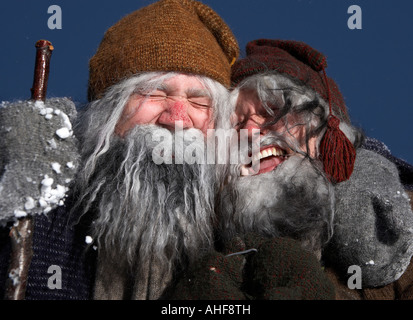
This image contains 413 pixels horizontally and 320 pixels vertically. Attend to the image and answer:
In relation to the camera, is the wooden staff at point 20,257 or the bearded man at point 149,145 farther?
the bearded man at point 149,145

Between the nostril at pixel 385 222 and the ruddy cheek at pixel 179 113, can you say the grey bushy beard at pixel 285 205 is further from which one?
the ruddy cheek at pixel 179 113

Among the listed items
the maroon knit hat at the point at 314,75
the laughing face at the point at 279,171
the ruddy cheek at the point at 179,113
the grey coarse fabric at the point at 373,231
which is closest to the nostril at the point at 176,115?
the ruddy cheek at the point at 179,113

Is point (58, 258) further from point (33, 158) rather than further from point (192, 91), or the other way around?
point (192, 91)

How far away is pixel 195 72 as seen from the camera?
1.61 meters

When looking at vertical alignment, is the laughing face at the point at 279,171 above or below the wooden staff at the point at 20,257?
above

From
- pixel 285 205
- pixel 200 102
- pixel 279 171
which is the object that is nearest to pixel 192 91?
pixel 200 102

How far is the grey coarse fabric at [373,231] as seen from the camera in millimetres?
1430

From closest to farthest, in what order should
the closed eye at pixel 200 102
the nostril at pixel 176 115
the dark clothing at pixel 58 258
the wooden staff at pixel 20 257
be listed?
the wooden staff at pixel 20 257 → the dark clothing at pixel 58 258 → the nostril at pixel 176 115 → the closed eye at pixel 200 102

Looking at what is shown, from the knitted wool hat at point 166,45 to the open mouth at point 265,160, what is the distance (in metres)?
0.34

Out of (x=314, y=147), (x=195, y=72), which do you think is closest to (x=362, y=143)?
(x=314, y=147)

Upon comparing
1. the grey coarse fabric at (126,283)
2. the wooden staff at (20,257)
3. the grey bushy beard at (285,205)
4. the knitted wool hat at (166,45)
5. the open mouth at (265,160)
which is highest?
the knitted wool hat at (166,45)

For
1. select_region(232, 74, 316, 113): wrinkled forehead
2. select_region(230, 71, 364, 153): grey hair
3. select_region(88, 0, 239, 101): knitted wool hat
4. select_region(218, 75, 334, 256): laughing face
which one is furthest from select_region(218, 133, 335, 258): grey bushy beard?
select_region(88, 0, 239, 101): knitted wool hat

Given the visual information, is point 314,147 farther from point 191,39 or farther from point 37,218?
point 37,218

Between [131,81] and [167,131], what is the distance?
→ 26 cm
